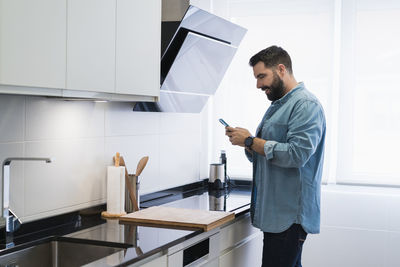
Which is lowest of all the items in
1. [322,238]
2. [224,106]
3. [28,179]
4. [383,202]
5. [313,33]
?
[322,238]

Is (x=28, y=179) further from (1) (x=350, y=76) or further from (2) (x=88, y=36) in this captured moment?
(1) (x=350, y=76)

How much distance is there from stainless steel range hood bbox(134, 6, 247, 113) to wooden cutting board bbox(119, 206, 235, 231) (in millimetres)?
596

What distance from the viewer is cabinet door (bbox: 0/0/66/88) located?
5.37 feet

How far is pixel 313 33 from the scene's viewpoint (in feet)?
11.7

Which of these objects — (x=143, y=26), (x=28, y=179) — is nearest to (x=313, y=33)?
(x=143, y=26)

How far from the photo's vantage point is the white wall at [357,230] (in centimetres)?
339

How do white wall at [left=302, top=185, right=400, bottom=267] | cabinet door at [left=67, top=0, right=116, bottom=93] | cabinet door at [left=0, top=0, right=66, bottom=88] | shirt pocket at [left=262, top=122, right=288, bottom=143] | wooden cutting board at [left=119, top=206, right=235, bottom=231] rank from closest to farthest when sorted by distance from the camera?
cabinet door at [left=0, top=0, right=66, bottom=88], cabinet door at [left=67, top=0, right=116, bottom=93], wooden cutting board at [left=119, top=206, right=235, bottom=231], shirt pocket at [left=262, top=122, right=288, bottom=143], white wall at [left=302, top=185, right=400, bottom=267]

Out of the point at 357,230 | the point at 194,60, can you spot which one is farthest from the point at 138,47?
the point at 357,230

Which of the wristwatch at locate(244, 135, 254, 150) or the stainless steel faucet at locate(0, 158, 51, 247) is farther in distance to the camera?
the wristwatch at locate(244, 135, 254, 150)

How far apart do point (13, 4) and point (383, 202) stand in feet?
8.41

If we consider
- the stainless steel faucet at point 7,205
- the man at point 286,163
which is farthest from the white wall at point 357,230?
the stainless steel faucet at point 7,205

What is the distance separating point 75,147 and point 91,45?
587 millimetres

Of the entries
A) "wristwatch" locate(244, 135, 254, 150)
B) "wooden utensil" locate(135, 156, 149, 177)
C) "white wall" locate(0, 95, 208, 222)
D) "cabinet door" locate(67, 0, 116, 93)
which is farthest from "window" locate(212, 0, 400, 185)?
"cabinet door" locate(67, 0, 116, 93)

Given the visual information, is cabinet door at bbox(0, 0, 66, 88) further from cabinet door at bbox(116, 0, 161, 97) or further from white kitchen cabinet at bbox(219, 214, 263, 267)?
white kitchen cabinet at bbox(219, 214, 263, 267)
